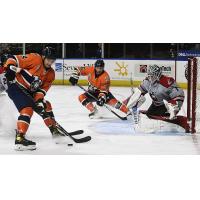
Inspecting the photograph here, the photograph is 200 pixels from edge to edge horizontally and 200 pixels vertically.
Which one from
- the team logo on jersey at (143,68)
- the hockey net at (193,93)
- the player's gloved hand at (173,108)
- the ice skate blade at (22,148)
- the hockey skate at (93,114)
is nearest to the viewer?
the ice skate blade at (22,148)

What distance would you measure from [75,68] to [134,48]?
0.46 m

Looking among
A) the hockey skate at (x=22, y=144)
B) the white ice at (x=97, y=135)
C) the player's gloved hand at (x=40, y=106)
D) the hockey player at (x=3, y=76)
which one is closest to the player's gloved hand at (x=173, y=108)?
the white ice at (x=97, y=135)

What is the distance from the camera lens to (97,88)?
4.33 meters

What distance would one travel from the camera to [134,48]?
4.14 meters

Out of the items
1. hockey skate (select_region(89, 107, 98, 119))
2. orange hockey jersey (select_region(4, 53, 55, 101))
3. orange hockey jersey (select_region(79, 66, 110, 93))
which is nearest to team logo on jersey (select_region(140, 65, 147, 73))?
orange hockey jersey (select_region(79, 66, 110, 93))

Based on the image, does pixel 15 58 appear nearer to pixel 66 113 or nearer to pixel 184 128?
pixel 66 113

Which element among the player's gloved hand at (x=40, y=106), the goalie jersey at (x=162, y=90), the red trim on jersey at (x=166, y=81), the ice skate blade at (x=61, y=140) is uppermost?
the red trim on jersey at (x=166, y=81)

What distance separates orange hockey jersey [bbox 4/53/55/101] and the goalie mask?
0.73m

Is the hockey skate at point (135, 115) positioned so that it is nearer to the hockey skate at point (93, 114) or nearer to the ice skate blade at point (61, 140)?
the hockey skate at point (93, 114)

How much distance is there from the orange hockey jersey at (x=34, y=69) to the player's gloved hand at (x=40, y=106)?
27mm

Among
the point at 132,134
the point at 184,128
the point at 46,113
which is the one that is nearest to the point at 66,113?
the point at 46,113

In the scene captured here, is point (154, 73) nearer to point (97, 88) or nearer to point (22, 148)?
point (97, 88)

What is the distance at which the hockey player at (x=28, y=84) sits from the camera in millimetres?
3703
